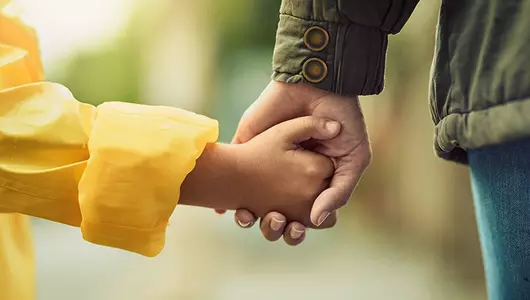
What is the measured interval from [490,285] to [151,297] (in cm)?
102

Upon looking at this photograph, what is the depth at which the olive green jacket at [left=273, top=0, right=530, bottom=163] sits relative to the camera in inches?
16.2

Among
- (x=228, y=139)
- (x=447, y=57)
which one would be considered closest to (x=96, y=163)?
(x=447, y=57)

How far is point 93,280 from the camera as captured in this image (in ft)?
4.74

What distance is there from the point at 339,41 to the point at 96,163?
23 centimetres

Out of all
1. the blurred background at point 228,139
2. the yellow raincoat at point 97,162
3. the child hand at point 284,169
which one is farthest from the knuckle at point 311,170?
the blurred background at point 228,139

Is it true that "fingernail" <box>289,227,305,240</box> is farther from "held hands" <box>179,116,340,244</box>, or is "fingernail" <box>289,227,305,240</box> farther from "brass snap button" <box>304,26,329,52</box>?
"brass snap button" <box>304,26,329,52</box>

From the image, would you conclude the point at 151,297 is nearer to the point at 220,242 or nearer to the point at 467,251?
the point at 220,242

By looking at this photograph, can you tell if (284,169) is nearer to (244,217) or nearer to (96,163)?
(244,217)

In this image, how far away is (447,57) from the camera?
476mm

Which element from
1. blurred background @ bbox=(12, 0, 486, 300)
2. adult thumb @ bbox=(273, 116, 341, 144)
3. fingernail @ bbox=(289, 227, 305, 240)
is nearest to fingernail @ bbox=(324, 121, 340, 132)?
adult thumb @ bbox=(273, 116, 341, 144)

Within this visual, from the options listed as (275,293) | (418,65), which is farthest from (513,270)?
(418,65)

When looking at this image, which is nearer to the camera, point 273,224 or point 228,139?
point 273,224

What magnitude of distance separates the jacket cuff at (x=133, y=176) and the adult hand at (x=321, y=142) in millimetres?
92

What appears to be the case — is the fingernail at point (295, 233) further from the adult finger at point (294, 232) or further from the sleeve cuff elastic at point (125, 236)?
the sleeve cuff elastic at point (125, 236)
